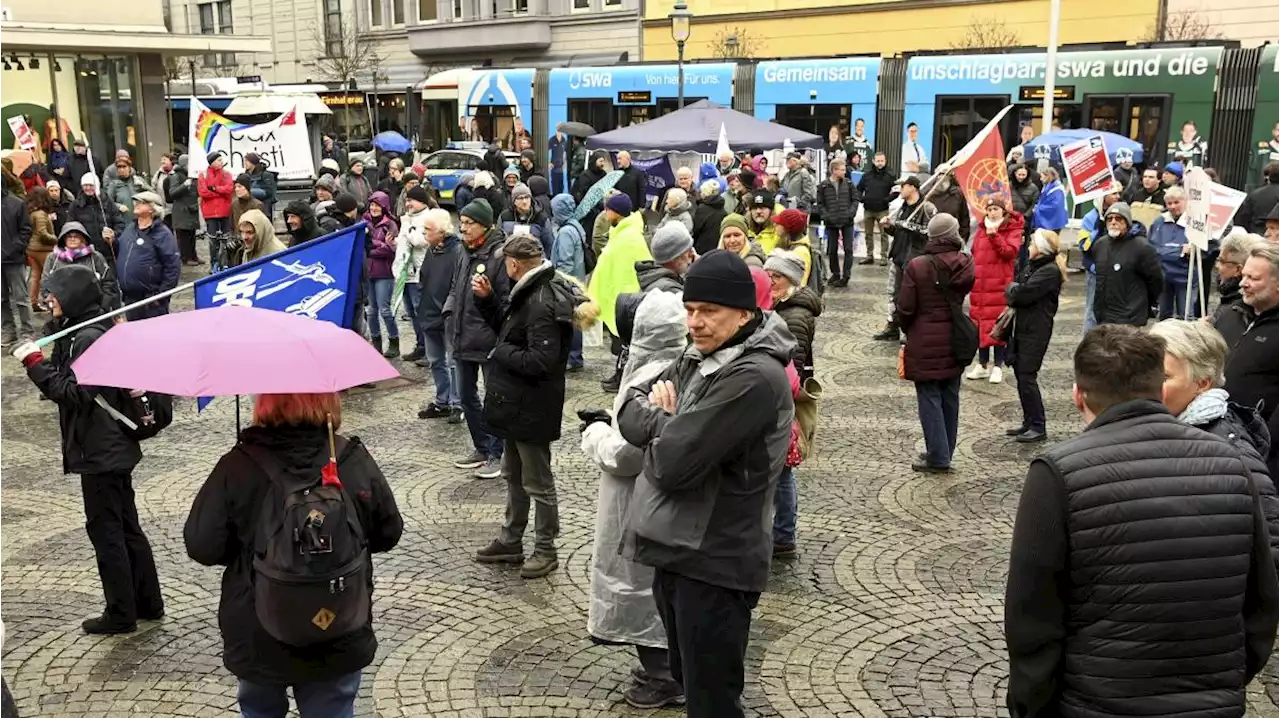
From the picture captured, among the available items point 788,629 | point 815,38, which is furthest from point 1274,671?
point 815,38

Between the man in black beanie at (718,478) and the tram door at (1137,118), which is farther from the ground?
the tram door at (1137,118)

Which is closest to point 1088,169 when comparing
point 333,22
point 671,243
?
point 671,243

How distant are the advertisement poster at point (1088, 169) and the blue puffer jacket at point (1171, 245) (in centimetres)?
110

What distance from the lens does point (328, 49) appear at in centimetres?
5094

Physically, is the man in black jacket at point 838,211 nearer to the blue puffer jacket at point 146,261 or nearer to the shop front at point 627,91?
the blue puffer jacket at point 146,261

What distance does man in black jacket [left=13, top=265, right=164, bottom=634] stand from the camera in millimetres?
5152

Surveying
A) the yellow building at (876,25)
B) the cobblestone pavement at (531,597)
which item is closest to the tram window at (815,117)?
the yellow building at (876,25)

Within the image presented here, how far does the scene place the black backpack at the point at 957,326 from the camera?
25.6 feet

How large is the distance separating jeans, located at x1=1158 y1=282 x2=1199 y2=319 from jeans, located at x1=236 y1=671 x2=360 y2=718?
10254 millimetres

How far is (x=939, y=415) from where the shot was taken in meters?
8.02

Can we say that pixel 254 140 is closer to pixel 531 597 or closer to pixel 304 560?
pixel 531 597

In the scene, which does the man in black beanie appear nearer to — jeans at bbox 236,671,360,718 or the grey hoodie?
the grey hoodie

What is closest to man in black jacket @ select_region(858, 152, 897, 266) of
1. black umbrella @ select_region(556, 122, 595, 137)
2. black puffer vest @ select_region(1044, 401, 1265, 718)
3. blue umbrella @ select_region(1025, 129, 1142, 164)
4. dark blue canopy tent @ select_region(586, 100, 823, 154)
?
dark blue canopy tent @ select_region(586, 100, 823, 154)

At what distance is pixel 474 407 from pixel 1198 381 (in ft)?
16.5
